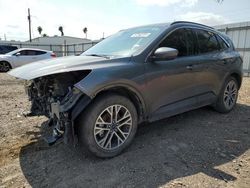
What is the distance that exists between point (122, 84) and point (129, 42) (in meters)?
1.00

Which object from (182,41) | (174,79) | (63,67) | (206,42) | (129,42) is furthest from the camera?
(206,42)

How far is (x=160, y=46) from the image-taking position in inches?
140

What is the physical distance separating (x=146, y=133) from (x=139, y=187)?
1454 mm

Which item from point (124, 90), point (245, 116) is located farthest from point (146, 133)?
point (245, 116)

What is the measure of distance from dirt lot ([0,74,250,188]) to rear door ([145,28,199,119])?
497mm

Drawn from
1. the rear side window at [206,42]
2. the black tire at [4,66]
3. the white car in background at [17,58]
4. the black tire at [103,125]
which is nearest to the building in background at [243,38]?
the rear side window at [206,42]

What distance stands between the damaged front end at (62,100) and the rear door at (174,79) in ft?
3.26

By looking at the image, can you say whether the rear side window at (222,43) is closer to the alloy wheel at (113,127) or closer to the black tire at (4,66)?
the alloy wheel at (113,127)

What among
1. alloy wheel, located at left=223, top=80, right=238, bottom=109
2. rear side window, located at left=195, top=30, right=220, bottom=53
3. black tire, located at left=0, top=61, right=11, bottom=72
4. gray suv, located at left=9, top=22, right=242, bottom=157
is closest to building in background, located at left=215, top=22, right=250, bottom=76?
alloy wheel, located at left=223, top=80, right=238, bottom=109

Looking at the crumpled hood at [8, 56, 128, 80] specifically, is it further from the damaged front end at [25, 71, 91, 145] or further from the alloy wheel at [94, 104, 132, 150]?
the alloy wheel at [94, 104, 132, 150]

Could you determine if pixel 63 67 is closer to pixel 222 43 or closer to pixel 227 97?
pixel 222 43

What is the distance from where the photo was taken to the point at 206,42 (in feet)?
14.7

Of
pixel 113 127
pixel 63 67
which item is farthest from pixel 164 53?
pixel 63 67

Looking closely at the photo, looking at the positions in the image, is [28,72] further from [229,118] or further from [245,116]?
[245,116]
